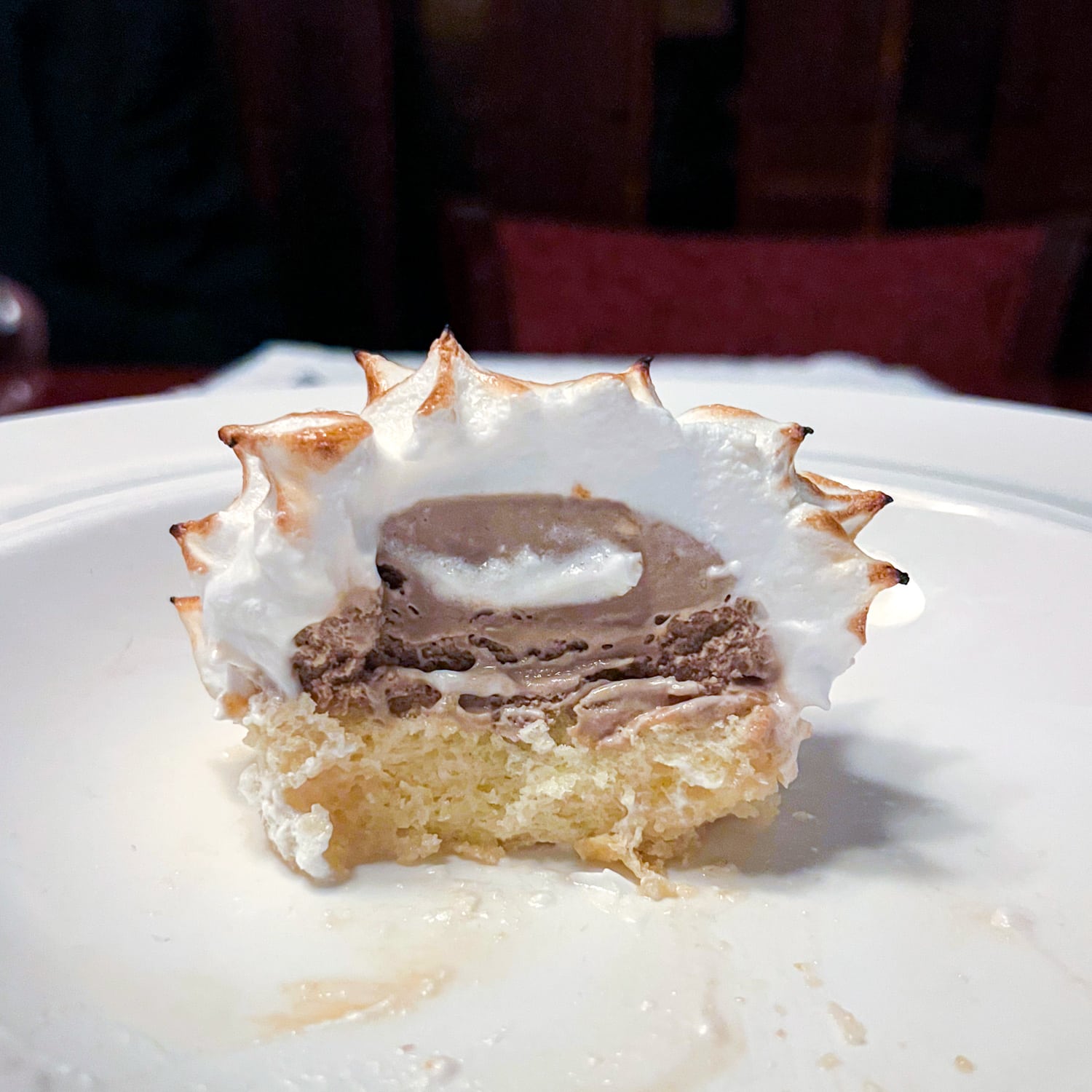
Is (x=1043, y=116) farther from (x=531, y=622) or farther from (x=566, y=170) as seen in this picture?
(x=531, y=622)

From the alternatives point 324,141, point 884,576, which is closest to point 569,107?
point 324,141

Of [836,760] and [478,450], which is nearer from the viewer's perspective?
[478,450]

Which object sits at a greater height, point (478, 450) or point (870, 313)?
point (478, 450)

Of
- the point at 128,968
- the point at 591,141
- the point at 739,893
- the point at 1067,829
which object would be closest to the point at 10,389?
the point at 591,141

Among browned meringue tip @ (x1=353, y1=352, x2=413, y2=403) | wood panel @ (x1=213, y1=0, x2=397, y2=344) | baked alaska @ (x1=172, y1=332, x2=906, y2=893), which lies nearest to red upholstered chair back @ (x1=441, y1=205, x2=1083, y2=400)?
wood panel @ (x1=213, y1=0, x2=397, y2=344)

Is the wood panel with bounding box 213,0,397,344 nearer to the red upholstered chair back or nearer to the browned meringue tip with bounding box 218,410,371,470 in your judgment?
the red upholstered chair back

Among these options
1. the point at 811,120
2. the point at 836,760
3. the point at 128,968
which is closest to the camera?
the point at 128,968

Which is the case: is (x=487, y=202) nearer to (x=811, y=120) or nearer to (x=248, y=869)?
(x=811, y=120)
